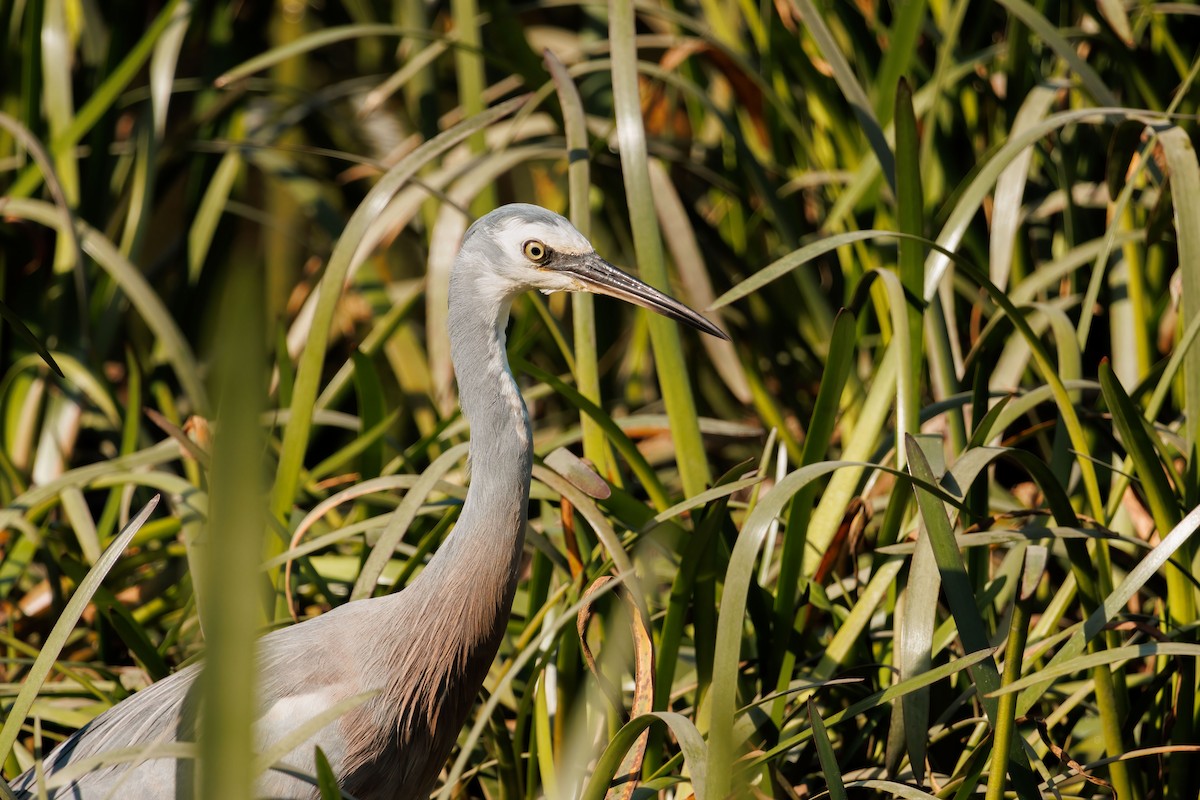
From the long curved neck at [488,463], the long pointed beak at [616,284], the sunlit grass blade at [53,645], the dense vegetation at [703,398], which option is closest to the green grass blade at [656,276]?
the dense vegetation at [703,398]

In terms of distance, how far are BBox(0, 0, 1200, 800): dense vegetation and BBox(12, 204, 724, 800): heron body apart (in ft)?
0.43

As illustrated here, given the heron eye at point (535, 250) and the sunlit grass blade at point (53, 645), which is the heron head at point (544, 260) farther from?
the sunlit grass blade at point (53, 645)

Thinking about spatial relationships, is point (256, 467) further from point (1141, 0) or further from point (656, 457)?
point (1141, 0)

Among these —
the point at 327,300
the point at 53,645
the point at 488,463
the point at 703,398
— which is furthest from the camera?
the point at 703,398

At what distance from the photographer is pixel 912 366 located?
2070 millimetres

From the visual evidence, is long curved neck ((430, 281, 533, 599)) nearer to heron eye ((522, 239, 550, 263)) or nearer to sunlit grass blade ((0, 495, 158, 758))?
heron eye ((522, 239, 550, 263))

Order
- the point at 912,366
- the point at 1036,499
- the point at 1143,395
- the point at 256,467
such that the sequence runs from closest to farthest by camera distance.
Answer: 1. the point at 256,467
2. the point at 912,366
3. the point at 1143,395
4. the point at 1036,499

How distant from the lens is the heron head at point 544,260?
189 centimetres

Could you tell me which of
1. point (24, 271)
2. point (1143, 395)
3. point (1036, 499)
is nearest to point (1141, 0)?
point (1143, 395)

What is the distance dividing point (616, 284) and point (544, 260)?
0.42ft

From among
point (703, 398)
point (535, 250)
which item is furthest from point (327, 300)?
point (703, 398)

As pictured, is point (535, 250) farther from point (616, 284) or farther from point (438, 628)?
point (438, 628)

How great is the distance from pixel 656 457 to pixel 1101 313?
1.16m

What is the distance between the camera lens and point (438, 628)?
1.87m
